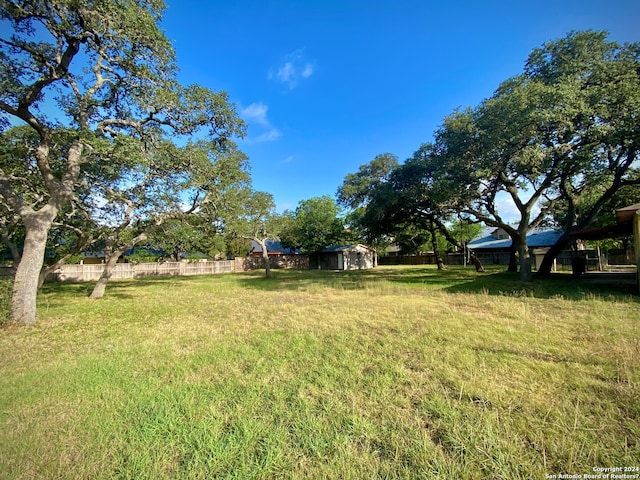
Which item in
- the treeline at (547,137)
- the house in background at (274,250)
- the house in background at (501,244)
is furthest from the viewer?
the house in background at (274,250)

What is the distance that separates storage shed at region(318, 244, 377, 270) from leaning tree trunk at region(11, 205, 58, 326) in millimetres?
25371

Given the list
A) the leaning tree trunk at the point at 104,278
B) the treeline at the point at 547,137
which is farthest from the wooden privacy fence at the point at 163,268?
the treeline at the point at 547,137

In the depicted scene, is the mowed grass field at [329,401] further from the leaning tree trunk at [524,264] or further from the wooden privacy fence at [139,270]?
the wooden privacy fence at [139,270]

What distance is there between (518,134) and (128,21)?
12.2m

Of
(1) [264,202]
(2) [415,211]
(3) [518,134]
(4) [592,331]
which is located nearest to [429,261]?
(2) [415,211]

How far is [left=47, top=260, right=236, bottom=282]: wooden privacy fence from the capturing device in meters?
19.9

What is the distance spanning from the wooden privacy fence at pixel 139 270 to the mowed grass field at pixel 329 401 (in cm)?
1852

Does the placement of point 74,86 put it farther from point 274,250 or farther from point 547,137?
point 274,250

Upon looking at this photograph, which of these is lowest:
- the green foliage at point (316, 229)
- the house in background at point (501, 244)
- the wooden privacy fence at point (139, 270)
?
the wooden privacy fence at point (139, 270)

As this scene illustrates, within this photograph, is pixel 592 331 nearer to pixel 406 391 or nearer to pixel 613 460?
pixel 613 460

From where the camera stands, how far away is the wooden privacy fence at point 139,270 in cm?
1986

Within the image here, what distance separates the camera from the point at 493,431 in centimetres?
219

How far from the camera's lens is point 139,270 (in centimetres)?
2352

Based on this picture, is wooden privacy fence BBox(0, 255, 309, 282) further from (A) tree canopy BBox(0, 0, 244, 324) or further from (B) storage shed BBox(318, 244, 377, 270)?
(A) tree canopy BBox(0, 0, 244, 324)
